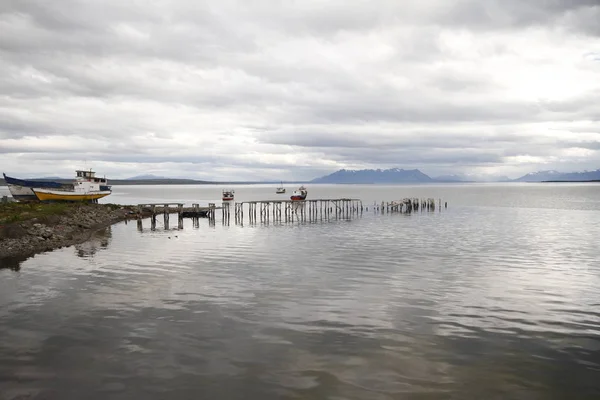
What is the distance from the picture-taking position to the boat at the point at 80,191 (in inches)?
2689

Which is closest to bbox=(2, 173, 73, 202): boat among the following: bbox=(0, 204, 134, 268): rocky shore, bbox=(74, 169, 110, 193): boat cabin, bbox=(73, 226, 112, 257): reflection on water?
bbox=(74, 169, 110, 193): boat cabin

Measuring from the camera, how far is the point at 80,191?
7206 centimetres

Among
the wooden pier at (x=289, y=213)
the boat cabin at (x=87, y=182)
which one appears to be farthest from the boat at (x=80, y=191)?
the wooden pier at (x=289, y=213)

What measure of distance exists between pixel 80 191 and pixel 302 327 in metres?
67.9

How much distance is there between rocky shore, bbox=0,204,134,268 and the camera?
3173 cm

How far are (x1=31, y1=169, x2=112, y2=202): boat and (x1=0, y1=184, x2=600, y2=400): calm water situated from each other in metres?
44.7

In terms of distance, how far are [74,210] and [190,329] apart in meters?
45.4

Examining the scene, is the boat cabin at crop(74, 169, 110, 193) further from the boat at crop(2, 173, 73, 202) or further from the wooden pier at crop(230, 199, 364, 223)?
the wooden pier at crop(230, 199, 364, 223)

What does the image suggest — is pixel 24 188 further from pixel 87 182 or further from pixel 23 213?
pixel 23 213

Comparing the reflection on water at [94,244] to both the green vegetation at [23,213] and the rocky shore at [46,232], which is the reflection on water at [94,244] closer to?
the rocky shore at [46,232]

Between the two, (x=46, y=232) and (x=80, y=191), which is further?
(x=80, y=191)

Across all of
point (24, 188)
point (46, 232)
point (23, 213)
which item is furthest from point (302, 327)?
point (24, 188)

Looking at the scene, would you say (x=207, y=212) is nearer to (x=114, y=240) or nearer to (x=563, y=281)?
(x=114, y=240)

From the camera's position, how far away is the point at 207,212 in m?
76.6
